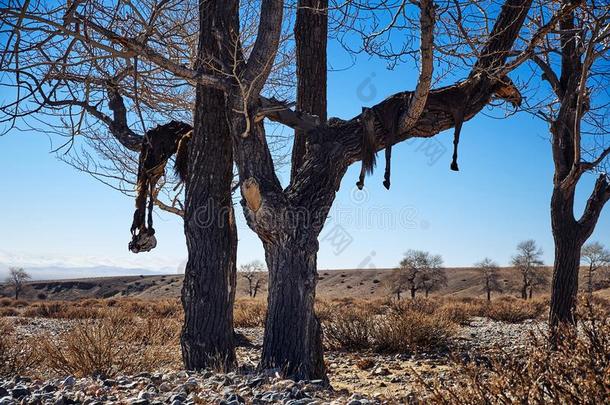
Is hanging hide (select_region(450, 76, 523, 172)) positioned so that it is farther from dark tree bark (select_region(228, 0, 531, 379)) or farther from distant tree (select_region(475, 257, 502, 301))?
distant tree (select_region(475, 257, 502, 301))

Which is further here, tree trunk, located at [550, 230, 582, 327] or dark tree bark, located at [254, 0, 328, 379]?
tree trunk, located at [550, 230, 582, 327]

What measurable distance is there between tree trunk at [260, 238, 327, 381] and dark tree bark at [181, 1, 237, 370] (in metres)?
1.18

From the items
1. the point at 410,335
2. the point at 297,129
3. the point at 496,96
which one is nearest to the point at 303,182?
the point at 297,129

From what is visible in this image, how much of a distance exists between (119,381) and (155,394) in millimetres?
874

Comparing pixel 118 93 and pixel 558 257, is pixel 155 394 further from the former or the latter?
pixel 558 257

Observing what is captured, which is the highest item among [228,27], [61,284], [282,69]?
[282,69]

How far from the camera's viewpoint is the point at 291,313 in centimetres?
611

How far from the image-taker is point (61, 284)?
74.3 meters

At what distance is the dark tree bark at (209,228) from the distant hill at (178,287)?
A: 5486 centimetres

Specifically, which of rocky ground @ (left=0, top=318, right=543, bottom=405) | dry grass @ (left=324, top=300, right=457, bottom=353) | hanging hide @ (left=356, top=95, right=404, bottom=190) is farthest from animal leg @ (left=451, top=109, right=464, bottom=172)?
dry grass @ (left=324, top=300, right=457, bottom=353)

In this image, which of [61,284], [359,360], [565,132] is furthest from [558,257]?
[61,284]

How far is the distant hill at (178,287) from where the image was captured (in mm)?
68375

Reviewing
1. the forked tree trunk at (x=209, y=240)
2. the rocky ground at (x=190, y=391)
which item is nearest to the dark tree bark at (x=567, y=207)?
the rocky ground at (x=190, y=391)

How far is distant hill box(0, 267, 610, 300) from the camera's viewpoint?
6838cm
